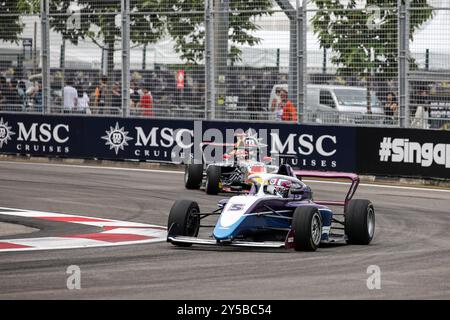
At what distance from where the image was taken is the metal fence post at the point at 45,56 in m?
30.1

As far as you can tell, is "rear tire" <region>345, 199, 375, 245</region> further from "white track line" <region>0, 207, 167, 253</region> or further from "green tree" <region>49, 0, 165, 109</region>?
"green tree" <region>49, 0, 165, 109</region>

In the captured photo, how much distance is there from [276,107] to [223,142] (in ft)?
5.02

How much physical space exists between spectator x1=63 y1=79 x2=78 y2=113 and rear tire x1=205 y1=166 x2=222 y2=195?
31.1 feet

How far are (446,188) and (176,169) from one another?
6975 millimetres

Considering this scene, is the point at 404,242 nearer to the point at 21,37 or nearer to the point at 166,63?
the point at 166,63

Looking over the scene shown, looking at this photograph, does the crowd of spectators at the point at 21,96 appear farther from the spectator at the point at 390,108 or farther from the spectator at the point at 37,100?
the spectator at the point at 390,108

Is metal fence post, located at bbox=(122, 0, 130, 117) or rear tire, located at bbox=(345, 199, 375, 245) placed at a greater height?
metal fence post, located at bbox=(122, 0, 130, 117)

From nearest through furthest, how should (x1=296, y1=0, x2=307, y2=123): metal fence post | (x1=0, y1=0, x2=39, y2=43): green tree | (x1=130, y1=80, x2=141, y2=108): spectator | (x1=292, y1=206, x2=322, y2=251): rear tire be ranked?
(x1=292, y1=206, x2=322, y2=251): rear tire → (x1=296, y1=0, x2=307, y2=123): metal fence post → (x1=130, y1=80, x2=141, y2=108): spectator → (x1=0, y1=0, x2=39, y2=43): green tree

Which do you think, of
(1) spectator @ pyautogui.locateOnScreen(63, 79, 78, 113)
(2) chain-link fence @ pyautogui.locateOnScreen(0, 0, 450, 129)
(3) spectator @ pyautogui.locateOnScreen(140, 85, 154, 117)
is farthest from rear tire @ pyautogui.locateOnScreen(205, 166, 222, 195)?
(1) spectator @ pyautogui.locateOnScreen(63, 79, 78, 113)

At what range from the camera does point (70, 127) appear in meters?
29.3

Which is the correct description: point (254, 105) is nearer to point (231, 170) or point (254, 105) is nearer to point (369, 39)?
point (369, 39)

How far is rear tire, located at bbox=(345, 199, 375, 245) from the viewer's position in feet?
46.8

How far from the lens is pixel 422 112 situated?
2453 cm

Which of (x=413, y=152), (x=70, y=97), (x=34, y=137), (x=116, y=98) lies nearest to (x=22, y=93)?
(x=34, y=137)
